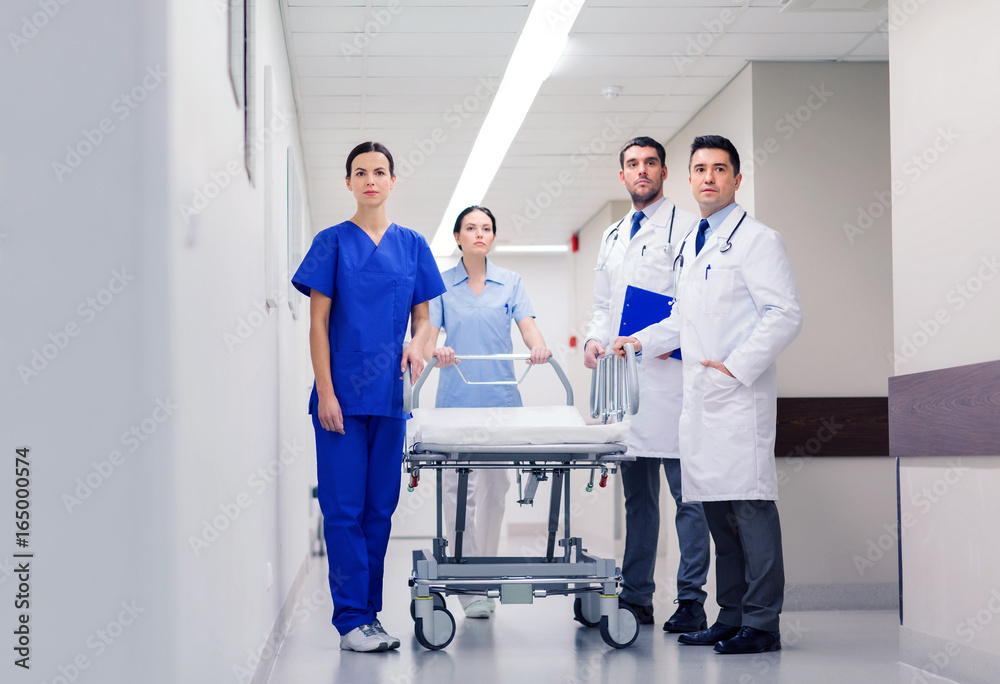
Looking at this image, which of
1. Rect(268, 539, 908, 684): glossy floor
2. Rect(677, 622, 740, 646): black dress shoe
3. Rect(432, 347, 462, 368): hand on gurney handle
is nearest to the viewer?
Rect(268, 539, 908, 684): glossy floor

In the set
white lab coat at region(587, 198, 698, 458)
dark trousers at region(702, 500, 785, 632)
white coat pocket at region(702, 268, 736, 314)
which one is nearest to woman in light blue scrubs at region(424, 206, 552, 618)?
white lab coat at region(587, 198, 698, 458)

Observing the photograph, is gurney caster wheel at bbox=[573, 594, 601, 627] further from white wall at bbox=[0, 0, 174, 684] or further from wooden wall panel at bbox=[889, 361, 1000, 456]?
white wall at bbox=[0, 0, 174, 684]

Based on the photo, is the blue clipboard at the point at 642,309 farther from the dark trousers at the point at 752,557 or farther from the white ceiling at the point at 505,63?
the white ceiling at the point at 505,63

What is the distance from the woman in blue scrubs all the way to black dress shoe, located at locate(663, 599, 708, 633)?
3.23 feet

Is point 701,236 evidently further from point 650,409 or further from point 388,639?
point 388,639

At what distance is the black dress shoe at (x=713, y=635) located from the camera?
3.11 meters

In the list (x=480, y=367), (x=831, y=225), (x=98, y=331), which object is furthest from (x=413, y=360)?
(x=831, y=225)

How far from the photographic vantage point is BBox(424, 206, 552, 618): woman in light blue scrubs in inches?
152

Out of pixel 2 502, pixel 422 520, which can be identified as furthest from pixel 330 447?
pixel 422 520

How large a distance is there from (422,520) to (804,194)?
4.78 metres

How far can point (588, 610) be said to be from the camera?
354 centimetres

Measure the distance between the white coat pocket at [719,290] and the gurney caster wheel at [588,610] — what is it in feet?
3.82

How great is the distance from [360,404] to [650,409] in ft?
3.66

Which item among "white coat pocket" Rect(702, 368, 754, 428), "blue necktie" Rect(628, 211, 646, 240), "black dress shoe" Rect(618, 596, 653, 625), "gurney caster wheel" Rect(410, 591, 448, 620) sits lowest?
"black dress shoe" Rect(618, 596, 653, 625)
